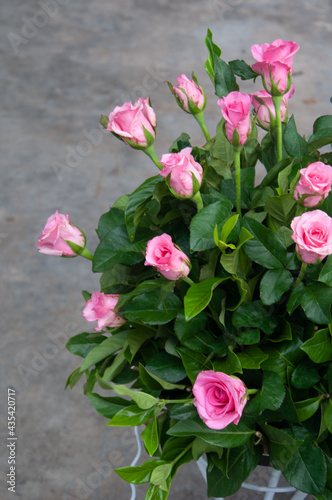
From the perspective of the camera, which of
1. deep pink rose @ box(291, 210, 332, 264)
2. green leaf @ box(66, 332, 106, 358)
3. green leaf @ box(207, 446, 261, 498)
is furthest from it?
green leaf @ box(66, 332, 106, 358)

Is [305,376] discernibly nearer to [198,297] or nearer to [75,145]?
[198,297]

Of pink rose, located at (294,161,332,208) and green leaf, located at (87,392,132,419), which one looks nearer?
pink rose, located at (294,161,332,208)

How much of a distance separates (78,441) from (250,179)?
1.05 meters

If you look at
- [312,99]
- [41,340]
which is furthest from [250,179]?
[312,99]

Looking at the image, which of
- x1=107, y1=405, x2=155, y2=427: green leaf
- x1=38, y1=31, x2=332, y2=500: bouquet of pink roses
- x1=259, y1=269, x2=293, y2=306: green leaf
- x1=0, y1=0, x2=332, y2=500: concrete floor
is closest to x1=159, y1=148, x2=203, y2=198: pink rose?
x1=38, y1=31, x2=332, y2=500: bouquet of pink roses

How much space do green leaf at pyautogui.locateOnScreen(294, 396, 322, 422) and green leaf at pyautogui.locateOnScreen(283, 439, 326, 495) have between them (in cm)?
3

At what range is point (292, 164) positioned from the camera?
66 cm

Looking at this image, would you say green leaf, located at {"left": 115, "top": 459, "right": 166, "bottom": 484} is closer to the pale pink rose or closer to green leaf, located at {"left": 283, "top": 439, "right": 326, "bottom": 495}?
green leaf, located at {"left": 283, "top": 439, "right": 326, "bottom": 495}

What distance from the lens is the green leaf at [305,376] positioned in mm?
601

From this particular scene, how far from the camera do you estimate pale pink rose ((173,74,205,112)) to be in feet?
2.22

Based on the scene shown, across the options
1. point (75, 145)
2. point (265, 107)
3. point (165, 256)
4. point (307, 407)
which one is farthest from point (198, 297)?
point (75, 145)

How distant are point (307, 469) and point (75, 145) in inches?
76.1

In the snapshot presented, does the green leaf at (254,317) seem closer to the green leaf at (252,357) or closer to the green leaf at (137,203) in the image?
the green leaf at (252,357)

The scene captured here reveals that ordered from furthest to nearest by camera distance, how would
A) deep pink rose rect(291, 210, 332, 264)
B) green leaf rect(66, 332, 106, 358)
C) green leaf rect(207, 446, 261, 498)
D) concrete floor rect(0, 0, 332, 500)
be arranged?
concrete floor rect(0, 0, 332, 500)
green leaf rect(66, 332, 106, 358)
green leaf rect(207, 446, 261, 498)
deep pink rose rect(291, 210, 332, 264)
